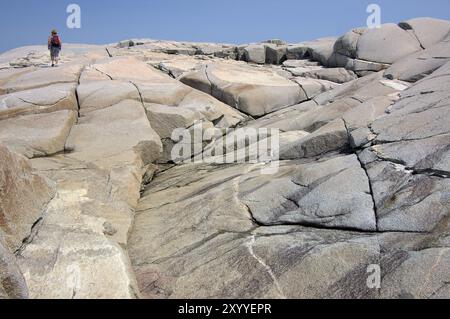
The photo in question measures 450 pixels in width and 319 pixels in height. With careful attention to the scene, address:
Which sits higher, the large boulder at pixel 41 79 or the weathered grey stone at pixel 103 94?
the large boulder at pixel 41 79

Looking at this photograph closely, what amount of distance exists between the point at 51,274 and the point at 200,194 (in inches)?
115

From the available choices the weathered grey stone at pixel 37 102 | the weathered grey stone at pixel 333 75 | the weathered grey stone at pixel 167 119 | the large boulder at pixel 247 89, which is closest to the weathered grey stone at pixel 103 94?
the weathered grey stone at pixel 37 102

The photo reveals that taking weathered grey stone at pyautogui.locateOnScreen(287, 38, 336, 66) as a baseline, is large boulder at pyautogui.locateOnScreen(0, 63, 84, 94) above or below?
below

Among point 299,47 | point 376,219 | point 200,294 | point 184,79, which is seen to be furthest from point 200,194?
point 299,47

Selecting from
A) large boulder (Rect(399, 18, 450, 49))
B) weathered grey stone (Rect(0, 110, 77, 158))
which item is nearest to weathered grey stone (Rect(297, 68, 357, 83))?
large boulder (Rect(399, 18, 450, 49))

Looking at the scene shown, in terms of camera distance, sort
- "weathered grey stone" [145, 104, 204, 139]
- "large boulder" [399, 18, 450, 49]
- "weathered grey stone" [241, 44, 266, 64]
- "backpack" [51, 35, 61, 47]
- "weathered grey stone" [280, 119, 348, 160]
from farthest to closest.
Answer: "weathered grey stone" [241, 44, 266, 64] < "backpack" [51, 35, 61, 47] < "large boulder" [399, 18, 450, 49] < "weathered grey stone" [145, 104, 204, 139] < "weathered grey stone" [280, 119, 348, 160]

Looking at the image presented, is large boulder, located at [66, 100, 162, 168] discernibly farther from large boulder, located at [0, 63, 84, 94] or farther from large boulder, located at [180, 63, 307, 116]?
large boulder, located at [180, 63, 307, 116]

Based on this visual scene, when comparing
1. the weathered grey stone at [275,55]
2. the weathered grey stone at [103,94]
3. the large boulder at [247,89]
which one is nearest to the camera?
the weathered grey stone at [103,94]

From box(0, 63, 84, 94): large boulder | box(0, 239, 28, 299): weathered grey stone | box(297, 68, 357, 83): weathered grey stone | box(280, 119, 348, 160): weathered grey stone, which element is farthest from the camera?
box(297, 68, 357, 83): weathered grey stone

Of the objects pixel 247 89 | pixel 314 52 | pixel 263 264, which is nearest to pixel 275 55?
pixel 314 52

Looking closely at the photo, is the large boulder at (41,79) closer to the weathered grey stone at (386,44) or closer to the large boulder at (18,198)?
the large boulder at (18,198)

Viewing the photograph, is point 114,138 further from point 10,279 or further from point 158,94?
point 10,279

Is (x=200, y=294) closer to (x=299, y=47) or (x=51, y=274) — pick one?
(x=51, y=274)

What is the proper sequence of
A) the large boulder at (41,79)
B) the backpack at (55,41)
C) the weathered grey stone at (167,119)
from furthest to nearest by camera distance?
1. the backpack at (55,41)
2. the large boulder at (41,79)
3. the weathered grey stone at (167,119)
